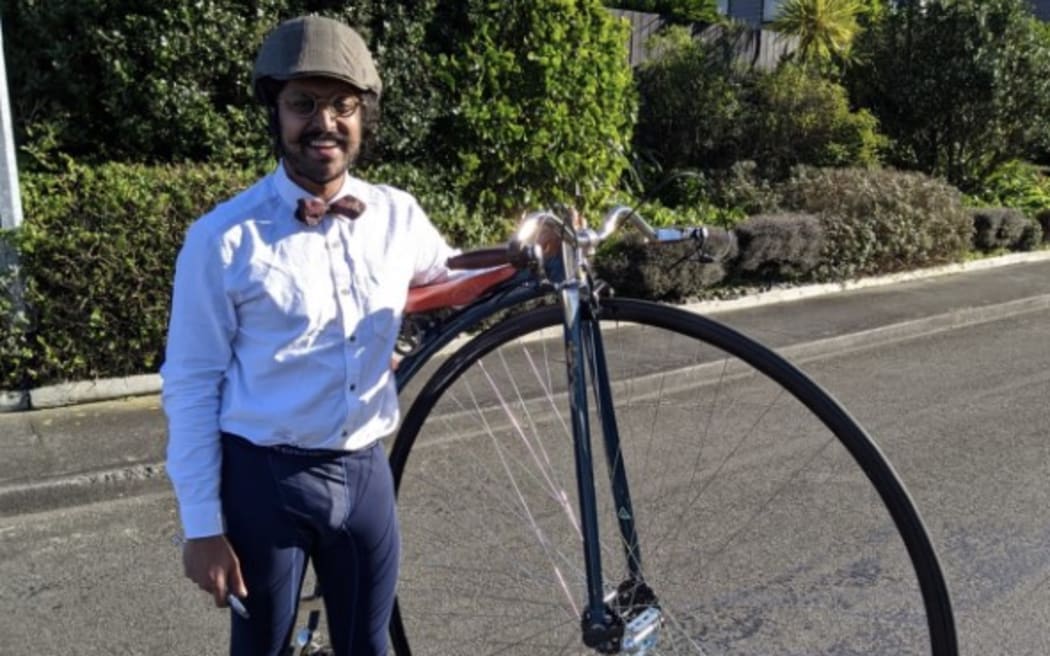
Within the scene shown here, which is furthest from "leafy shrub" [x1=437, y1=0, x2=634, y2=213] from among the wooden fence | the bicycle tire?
the wooden fence

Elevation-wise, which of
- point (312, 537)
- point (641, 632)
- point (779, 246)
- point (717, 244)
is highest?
point (717, 244)

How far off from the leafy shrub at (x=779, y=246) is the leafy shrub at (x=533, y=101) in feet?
4.94

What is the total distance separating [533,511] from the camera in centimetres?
452

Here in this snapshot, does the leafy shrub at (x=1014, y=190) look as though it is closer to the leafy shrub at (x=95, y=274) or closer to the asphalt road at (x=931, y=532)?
the asphalt road at (x=931, y=532)

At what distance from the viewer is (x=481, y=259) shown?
7.66 ft

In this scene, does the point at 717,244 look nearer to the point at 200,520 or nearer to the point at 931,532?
the point at 931,532

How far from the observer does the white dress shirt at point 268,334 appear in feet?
6.61

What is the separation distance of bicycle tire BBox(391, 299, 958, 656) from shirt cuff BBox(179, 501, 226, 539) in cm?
58

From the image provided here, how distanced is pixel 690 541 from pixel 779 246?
18.5ft

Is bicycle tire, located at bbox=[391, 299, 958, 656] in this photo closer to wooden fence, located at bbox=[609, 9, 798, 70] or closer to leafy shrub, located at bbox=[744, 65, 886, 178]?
leafy shrub, located at bbox=[744, 65, 886, 178]

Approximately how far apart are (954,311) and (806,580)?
592cm

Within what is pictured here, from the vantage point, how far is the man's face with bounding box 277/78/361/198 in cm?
206

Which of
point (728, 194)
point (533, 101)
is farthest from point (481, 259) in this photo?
point (728, 194)

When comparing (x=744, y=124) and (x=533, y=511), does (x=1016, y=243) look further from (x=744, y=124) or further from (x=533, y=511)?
(x=533, y=511)
